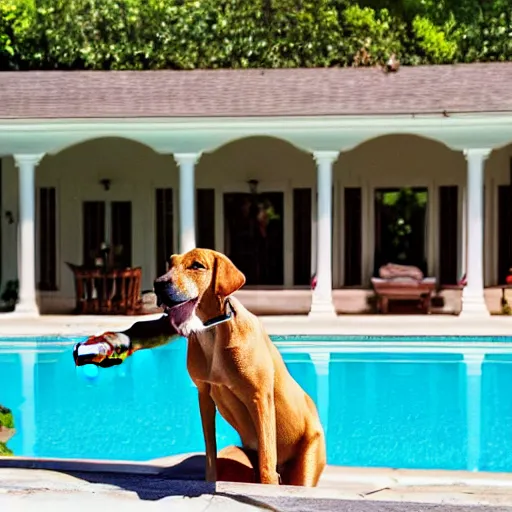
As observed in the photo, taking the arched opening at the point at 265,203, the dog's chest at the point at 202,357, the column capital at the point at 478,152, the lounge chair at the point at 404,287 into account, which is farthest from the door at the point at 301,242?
the dog's chest at the point at 202,357

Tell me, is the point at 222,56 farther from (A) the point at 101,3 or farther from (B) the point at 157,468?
(B) the point at 157,468

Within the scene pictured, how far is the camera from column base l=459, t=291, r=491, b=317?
1506 centimetres

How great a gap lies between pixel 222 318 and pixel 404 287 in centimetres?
1301

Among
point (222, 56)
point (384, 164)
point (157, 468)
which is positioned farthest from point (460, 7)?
point (157, 468)

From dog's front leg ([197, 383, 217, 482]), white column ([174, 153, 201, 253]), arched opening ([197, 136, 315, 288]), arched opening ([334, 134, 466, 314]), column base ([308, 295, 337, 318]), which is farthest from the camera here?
arched opening ([197, 136, 315, 288])

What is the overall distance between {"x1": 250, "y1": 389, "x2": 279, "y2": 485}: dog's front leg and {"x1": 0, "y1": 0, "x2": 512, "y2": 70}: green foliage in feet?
119

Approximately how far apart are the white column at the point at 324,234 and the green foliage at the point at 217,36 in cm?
2442

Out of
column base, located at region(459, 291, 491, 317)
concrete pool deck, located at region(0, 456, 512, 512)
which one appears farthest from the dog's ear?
column base, located at region(459, 291, 491, 317)

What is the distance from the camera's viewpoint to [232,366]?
142 inches

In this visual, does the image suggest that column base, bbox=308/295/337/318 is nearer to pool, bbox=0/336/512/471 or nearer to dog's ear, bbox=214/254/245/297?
pool, bbox=0/336/512/471

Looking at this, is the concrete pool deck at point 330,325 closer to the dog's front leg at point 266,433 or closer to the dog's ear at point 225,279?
the dog's front leg at point 266,433

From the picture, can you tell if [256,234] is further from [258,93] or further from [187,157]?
[187,157]

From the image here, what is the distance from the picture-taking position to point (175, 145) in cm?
1584

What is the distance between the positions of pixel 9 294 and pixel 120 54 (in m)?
23.2
